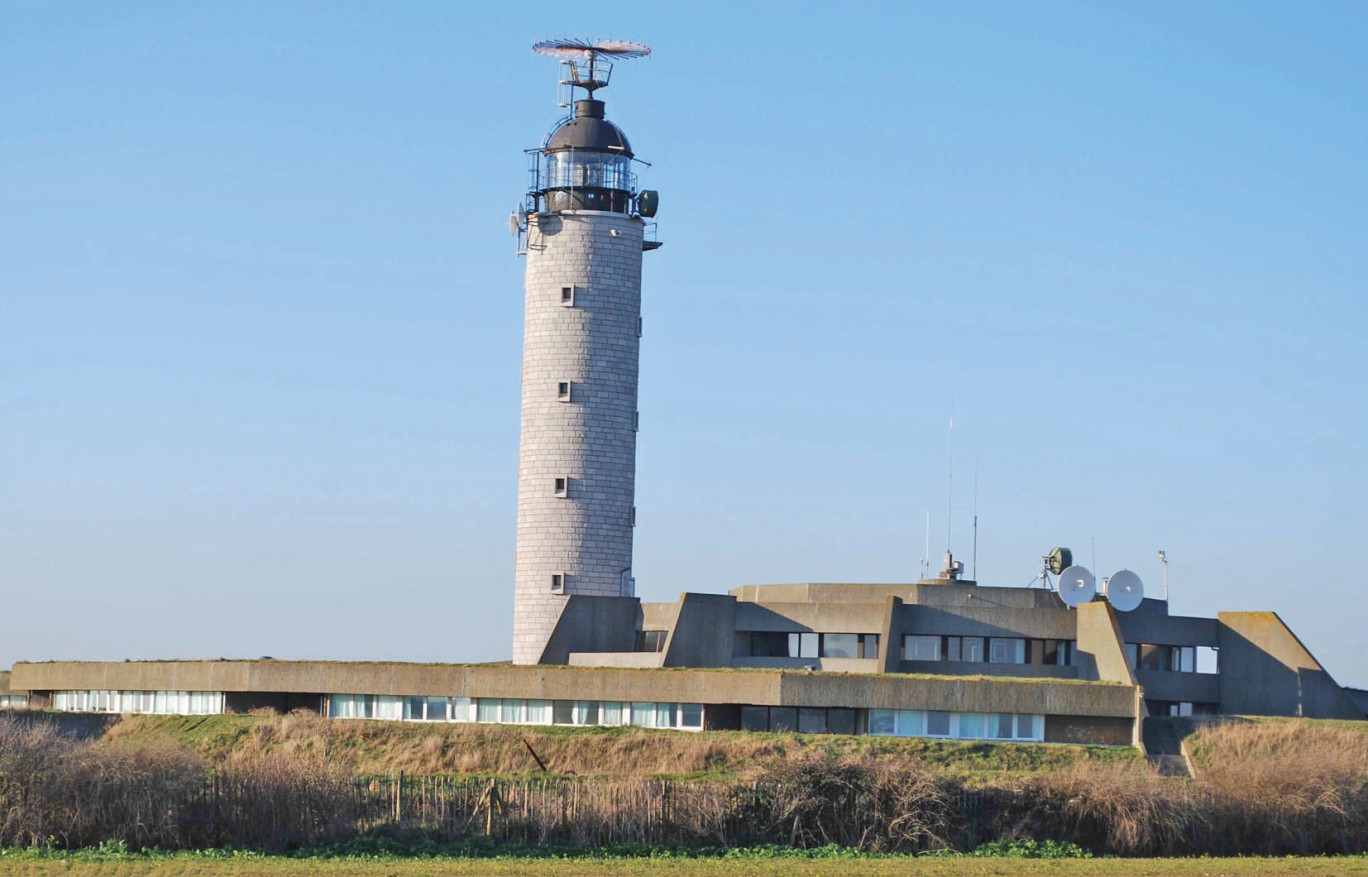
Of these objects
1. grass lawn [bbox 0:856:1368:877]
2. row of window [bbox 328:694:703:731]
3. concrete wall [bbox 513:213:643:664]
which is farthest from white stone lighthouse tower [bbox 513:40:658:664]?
grass lawn [bbox 0:856:1368:877]

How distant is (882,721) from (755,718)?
3377 millimetres

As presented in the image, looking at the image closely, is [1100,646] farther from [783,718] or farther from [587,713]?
[587,713]

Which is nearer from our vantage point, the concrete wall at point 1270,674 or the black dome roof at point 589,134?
the concrete wall at point 1270,674

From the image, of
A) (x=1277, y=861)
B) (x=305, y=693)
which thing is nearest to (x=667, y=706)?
(x=305, y=693)

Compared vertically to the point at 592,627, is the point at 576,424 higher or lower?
higher

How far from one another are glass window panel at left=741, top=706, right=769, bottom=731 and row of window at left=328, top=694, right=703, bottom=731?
1.18m

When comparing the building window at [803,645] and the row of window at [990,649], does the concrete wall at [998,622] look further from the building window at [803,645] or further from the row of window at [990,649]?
the building window at [803,645]

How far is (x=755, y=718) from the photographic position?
53.9 metres

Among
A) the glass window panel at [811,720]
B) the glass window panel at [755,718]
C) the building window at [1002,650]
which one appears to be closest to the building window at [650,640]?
the glass window panel at [755,718]

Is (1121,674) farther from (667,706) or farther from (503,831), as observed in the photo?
(503,831)

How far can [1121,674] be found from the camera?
5675cm

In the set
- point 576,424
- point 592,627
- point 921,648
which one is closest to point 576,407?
point 576,424

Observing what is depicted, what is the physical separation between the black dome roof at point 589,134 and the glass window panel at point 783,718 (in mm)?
21927

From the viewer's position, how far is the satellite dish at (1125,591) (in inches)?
2375
